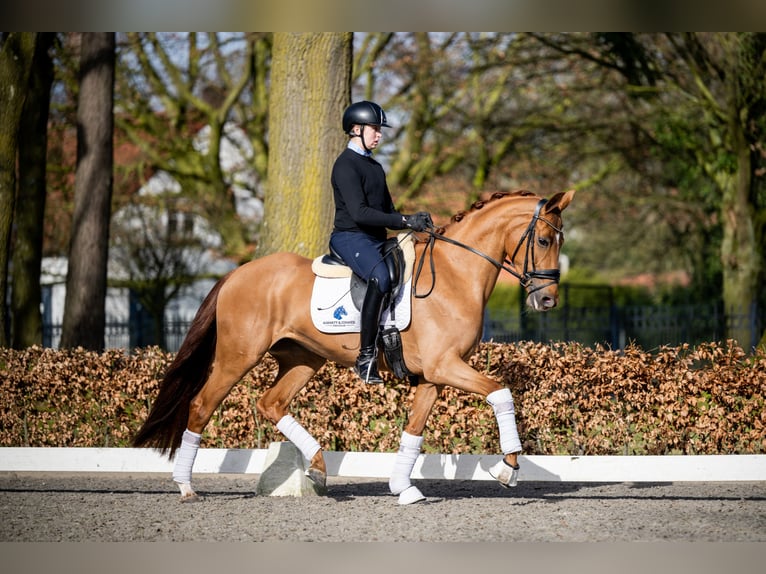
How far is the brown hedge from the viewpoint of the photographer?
865 cm

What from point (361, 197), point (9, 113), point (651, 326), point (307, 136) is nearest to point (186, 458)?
point (361, 197)

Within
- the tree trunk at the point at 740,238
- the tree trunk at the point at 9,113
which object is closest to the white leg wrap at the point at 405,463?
the tree trunk at the point at 9,113

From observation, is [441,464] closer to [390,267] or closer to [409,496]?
[409,496]

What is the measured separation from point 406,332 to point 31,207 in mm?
9328

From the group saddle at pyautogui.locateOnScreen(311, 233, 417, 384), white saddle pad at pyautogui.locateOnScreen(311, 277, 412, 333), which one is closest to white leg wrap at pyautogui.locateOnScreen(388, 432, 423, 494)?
saddle at pyautogui.locateOnScreen(311, 233, 417, 384)

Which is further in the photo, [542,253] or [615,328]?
[615,328]

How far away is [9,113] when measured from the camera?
11.9 m

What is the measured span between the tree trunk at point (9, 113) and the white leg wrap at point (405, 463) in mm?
6341

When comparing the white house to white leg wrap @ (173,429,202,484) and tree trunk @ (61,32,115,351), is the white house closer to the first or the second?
tree trunk @ (61,32,115,351)

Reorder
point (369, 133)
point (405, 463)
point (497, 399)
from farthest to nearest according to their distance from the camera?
point (369, 133) → point (405, 463) → point (497, 399)

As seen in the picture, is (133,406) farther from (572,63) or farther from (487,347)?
(572,63)

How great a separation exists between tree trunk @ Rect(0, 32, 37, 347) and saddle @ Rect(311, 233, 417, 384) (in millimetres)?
5836

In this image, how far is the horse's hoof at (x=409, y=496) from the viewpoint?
24.2 ft
